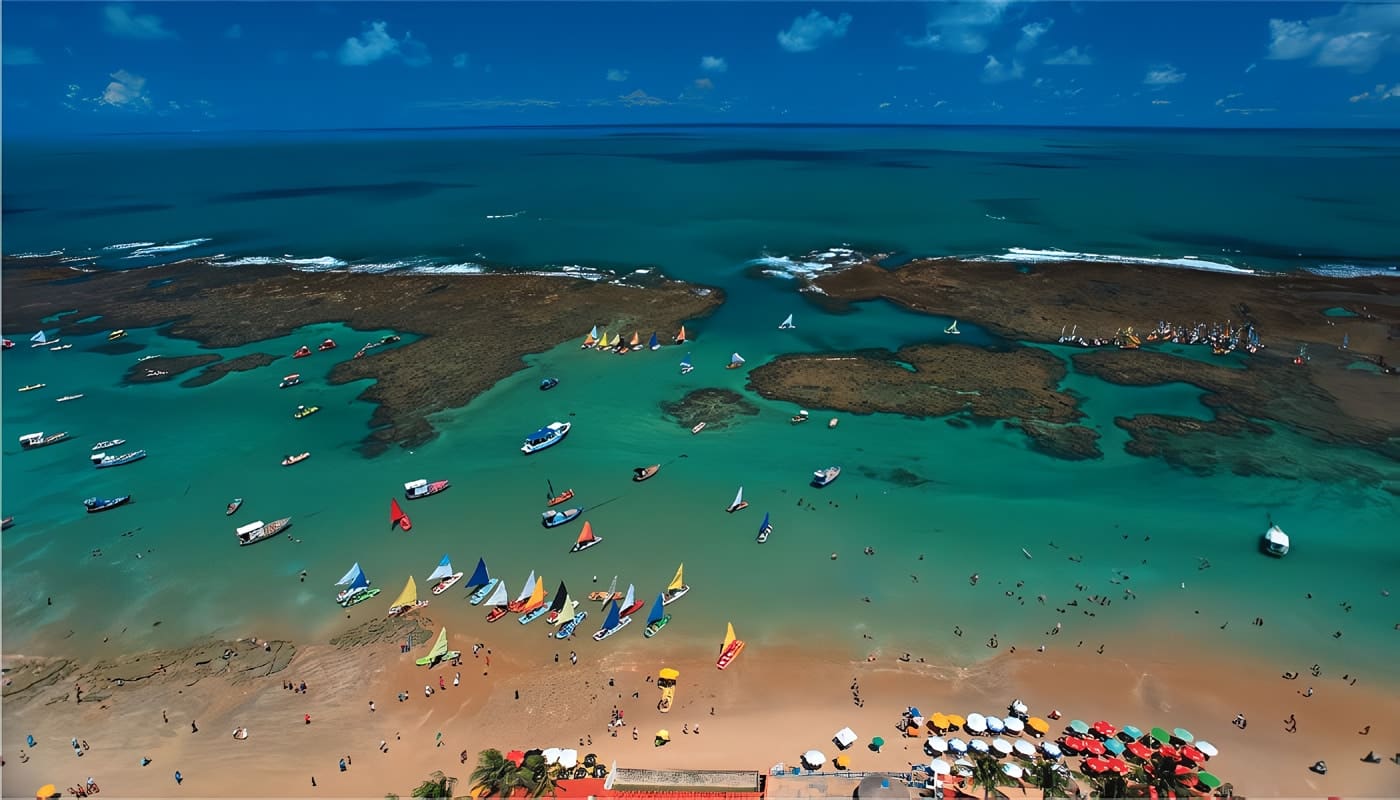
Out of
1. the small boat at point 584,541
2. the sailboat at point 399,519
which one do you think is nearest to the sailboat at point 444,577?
the sailboat at point 399,519

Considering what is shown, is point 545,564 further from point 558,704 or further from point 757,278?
point 757,278

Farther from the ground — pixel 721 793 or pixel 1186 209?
pixel 1186 209

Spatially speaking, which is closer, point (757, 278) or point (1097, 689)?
point (1097, 689)

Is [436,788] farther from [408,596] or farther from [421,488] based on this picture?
[421,488]

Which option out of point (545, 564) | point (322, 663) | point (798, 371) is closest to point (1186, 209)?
point (798, 371)

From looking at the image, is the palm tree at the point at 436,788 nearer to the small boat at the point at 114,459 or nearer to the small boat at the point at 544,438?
the small boat at the point at 544,438

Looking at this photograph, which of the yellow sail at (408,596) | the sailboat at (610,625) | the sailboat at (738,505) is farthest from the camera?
the sailboat at (738,505)

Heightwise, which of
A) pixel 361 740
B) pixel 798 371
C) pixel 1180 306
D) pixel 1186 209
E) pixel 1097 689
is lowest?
pixel 361 740
